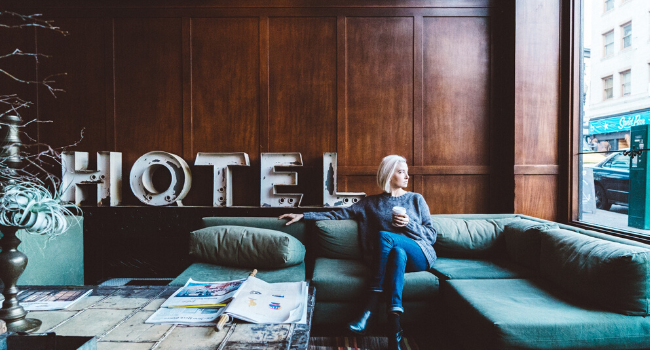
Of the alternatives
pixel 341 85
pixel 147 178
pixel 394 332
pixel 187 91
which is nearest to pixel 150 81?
pixel 187 91

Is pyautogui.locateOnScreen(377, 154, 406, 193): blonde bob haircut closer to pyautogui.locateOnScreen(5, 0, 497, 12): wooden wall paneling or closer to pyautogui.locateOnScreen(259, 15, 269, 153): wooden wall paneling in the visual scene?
pyautogui.locateOnScreen(259, 15, 269, 153): wooden wall paneling

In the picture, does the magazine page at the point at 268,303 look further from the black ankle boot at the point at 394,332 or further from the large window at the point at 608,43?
the large window at the point at 608,43

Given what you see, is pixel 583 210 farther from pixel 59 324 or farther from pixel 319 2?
pixel 59 324

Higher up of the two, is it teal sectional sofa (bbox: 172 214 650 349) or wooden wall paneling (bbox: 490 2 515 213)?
wooden wall paneling (bbox: 490 2 515 213)

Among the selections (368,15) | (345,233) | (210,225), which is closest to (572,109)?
(368,15)

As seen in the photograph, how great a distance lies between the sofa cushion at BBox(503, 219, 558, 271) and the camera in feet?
7.86

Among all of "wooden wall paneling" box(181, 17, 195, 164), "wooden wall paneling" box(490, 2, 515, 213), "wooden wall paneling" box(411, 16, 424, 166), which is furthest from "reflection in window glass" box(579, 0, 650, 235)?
"wooden wall paneling" box(181, 17, 195, 164)

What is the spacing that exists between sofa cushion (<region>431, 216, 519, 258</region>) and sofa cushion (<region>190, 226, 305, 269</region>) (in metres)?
1.11

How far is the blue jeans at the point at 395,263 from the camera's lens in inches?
83.7

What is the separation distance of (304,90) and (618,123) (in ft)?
8.48

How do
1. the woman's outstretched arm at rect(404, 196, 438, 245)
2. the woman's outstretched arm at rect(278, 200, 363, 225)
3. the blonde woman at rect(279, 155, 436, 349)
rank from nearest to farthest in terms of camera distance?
1. the blonde woman at rect(279, 155, 436, 349)
2. the woman's outstretched arm at rect(404, 196, 438, 245)
3. the woman's outstretched arm at rect(278, 200, 363, 225)

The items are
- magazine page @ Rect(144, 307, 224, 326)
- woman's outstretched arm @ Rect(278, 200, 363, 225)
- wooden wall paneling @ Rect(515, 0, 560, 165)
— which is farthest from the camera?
wooden wall paneling @ Rect(515, 0, 560, 165)

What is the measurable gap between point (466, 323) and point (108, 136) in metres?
3.53

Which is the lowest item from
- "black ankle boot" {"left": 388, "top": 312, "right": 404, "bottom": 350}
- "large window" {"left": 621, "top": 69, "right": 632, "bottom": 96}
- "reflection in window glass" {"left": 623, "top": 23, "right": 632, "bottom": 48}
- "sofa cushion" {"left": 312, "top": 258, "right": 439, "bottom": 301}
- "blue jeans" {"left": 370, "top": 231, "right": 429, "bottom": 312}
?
"black ankle boot" {"left": 388, "top": 312, "right": 404, "bottom": 350}
